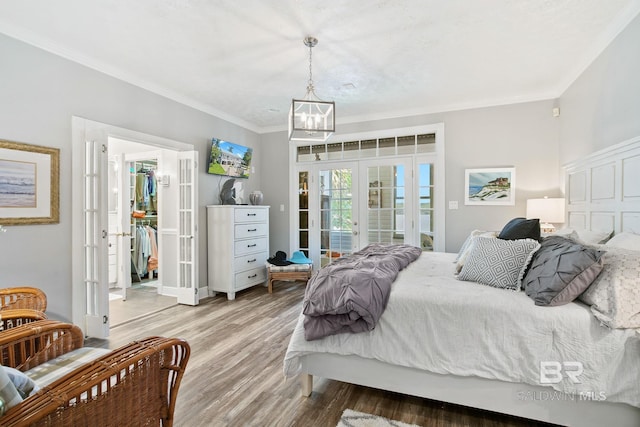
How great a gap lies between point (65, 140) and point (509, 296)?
3.70m

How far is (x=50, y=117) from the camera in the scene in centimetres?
272

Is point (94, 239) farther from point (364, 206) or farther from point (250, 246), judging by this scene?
point (364, 206)

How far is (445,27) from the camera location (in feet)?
8.20

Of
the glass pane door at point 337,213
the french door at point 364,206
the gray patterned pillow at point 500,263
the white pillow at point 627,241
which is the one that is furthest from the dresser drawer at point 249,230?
the white pillow at point 627,241

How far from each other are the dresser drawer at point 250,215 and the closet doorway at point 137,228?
990 millimetres

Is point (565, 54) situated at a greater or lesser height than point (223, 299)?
greater

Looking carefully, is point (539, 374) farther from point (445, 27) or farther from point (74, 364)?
point (445, 27)

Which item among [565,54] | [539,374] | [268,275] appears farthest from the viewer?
Answer: [268,275]

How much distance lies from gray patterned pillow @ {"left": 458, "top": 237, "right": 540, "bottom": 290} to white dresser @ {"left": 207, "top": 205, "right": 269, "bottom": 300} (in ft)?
10.0

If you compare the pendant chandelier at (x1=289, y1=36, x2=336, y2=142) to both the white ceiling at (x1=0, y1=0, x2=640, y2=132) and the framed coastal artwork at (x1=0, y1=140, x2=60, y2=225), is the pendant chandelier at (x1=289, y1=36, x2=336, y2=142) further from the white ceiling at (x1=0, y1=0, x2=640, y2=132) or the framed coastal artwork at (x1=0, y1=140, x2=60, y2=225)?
the framed coastal artwork at (x1=0, y1=140, x2=60, y2=225)

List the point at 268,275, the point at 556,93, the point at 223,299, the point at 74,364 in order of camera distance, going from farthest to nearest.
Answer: the point at 268,275, the point at 223,299, the point at 556,93, the point at 74,364

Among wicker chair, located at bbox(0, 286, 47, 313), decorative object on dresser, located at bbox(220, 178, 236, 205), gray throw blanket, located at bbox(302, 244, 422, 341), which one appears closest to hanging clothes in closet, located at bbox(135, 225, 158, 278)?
decorative object on dresser, located at bbox(220, 178, 236, 205)

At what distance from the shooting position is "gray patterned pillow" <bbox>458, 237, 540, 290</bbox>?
197 cm

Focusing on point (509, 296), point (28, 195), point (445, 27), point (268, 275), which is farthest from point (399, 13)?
point (268, 275)
